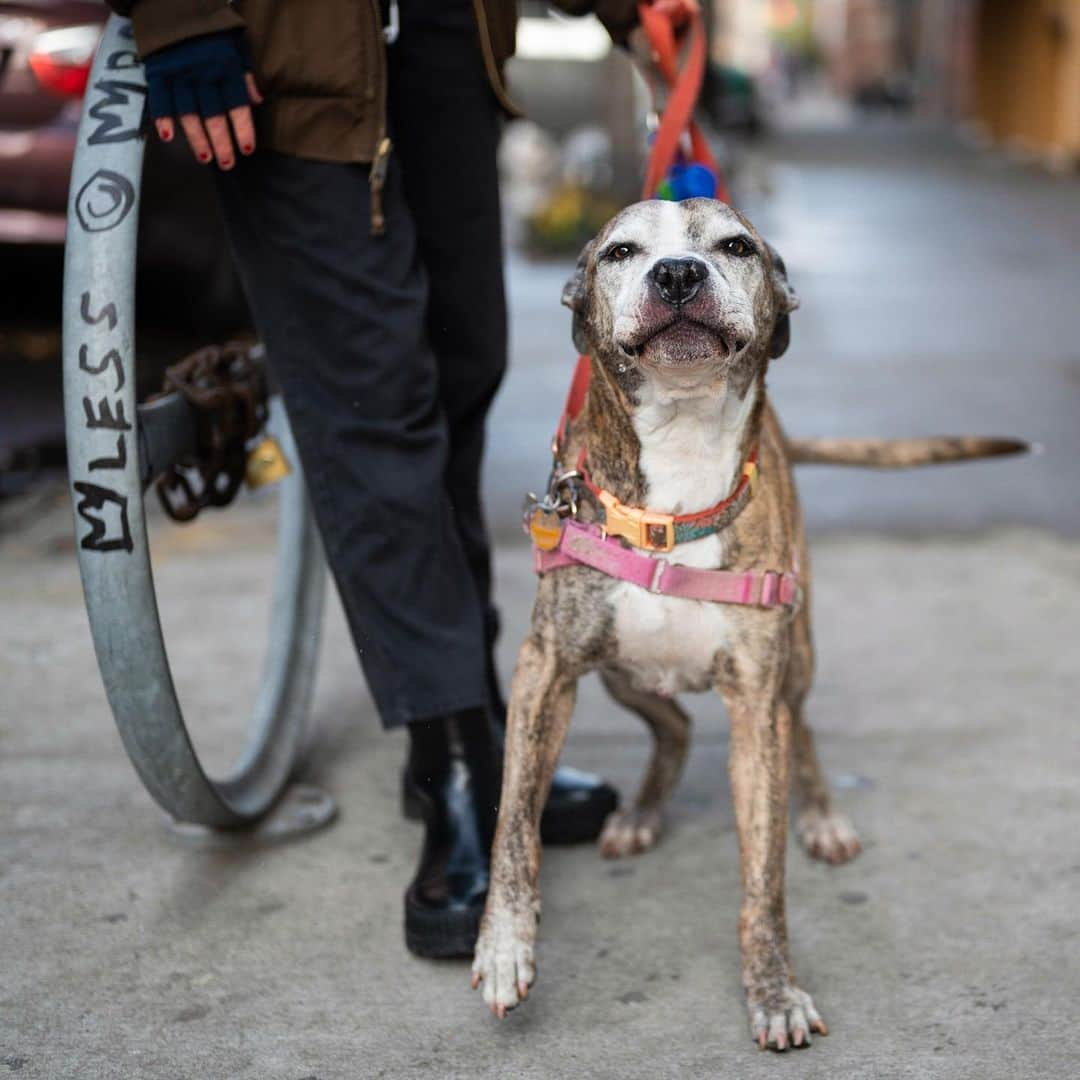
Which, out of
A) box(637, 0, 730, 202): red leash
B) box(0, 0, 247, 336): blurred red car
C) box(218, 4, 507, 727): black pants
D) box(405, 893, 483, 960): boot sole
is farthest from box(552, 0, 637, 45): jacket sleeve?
box(0, 0, 247, 336): blurred red car

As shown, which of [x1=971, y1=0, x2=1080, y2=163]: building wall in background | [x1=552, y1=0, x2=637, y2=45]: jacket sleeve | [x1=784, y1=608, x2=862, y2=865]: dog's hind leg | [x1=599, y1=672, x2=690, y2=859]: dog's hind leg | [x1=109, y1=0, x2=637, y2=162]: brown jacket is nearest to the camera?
[x1=109, y1=0, x2=637, y2=162]: brown jacket

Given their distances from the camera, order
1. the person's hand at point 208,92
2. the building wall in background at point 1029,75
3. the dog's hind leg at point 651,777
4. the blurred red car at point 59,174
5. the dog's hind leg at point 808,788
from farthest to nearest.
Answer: the building wall in background at point 1029,75
the blurred red car at point 59,174
the dog's hind leg at point 651,777
the dog's hind leg at point 808,788
the person's hand at point 208,92

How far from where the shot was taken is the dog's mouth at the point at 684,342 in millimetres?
2170

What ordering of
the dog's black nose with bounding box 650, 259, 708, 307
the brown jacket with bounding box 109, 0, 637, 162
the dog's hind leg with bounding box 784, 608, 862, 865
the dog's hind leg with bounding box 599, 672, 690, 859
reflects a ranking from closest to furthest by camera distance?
the dog's black nose with bounding box 650, 259, 708, 307 → the brown jacket with bounding box 109, 0, 637, 162 → the dog's hind leg with bounding box 784, 608, 862, 865 → the dog's hind leg with bounding box 599, 672, 690, 859

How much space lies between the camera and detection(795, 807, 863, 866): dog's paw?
9.35 ft

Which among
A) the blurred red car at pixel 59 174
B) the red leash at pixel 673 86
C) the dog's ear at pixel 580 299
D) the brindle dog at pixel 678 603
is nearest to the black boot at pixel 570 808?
the brindle dog at pixel 678 603

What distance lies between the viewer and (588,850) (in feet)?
9.63

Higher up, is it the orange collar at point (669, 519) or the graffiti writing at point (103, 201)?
the graffiti writing at point (103, 201)

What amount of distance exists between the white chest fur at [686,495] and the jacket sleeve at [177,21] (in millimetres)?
866

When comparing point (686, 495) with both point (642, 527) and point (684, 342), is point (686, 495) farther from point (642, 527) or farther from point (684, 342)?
point (684, 342)

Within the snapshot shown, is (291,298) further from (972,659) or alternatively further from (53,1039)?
(972,659)

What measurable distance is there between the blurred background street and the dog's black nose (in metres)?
1.10

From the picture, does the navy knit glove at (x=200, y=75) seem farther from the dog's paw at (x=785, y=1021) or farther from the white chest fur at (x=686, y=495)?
the dog's paw at (x=785, y=1021)

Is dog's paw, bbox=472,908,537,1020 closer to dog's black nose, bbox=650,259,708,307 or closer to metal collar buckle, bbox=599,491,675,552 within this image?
metal collar buckle, bbox=599,491,675,552
